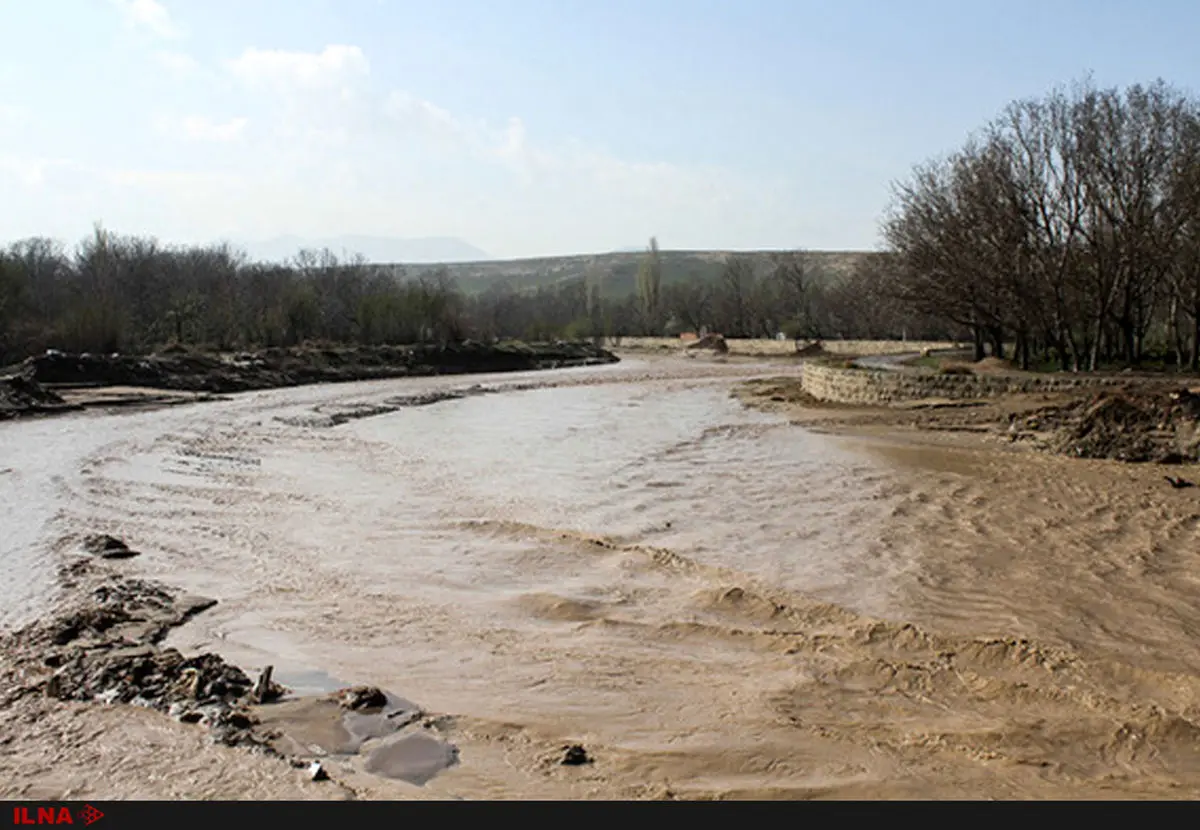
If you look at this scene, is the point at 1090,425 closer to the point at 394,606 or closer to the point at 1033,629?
the point at 1033,629

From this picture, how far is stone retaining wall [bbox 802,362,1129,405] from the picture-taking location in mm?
22438

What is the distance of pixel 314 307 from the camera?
63062mm

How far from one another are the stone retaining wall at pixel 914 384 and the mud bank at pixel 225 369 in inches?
871

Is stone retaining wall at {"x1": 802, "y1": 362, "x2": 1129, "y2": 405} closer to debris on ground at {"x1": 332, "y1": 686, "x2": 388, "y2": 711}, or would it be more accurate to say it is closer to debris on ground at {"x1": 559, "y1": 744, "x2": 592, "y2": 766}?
debris on ground at {"x1": 559, "y1": 744, "x2": 592, "y2": 766}

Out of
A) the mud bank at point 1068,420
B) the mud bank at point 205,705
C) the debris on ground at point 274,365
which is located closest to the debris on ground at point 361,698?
the mud bank at point 205,705

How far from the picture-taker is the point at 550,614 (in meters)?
8.23

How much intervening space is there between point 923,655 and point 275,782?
446 centimetres

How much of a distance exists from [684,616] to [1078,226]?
2348 centimetres

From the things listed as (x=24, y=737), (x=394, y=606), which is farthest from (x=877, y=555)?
(x=24, y=737)

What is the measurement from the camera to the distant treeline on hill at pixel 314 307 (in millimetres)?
45250

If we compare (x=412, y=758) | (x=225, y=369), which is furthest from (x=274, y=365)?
(x=412, y=758)

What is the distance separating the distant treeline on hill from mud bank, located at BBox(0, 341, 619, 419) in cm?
563

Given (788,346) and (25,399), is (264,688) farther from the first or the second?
(788,346)

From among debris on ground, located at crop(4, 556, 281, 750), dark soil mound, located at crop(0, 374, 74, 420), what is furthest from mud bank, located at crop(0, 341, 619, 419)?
debris on ground, located at crop(4, 556, 281, 750)
